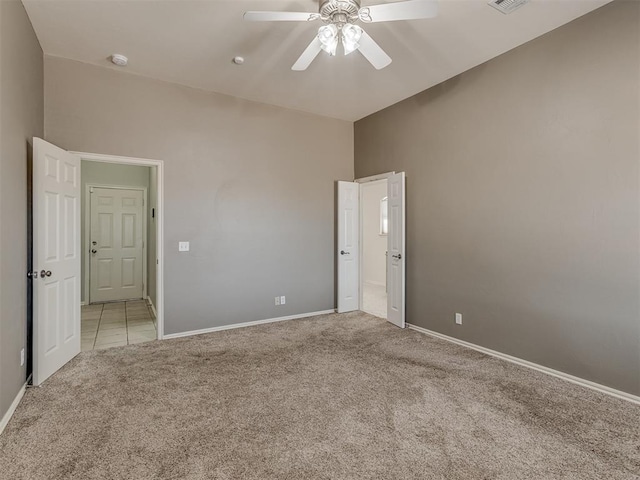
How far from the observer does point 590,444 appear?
6.64 feet

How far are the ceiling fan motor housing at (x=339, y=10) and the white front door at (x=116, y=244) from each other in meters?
5.44

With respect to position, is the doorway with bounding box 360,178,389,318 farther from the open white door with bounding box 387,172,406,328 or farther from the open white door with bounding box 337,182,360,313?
the open white door with bounding box 387,172,406,328

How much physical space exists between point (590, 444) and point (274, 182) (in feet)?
13.3

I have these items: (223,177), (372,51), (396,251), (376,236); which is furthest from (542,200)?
(376,236)

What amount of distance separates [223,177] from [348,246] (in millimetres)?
2128

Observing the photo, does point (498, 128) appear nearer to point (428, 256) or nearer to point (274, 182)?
point (428, 256)

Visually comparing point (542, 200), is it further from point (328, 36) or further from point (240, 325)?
point (240, 325)

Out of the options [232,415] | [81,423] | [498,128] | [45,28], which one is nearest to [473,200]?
[498,128]

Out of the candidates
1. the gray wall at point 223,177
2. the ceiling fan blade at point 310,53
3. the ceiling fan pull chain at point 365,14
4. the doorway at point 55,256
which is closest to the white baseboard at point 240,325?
the gray wall at point 223,177

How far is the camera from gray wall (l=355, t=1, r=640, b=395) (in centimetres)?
258

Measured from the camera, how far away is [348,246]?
207 inches

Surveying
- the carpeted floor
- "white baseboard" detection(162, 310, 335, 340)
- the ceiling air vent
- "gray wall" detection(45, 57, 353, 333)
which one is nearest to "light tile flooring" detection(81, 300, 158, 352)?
"white baseboard" detection(162, 310, 335, 340)

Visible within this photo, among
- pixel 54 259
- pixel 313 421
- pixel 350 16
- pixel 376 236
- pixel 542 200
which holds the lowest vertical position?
pixel 313 421

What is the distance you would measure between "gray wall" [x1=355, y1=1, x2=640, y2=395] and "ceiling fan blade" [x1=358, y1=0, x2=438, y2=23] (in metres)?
1.59
